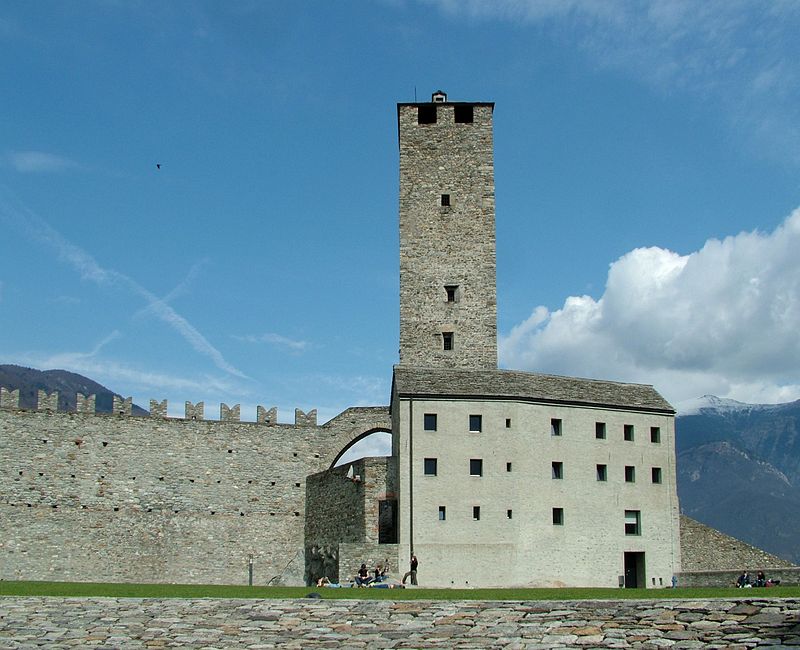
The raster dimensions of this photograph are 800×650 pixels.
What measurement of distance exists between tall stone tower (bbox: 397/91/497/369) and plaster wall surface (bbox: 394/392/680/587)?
6.20 metres

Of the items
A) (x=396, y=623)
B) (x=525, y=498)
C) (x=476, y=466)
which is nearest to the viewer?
(x=396, y=623)

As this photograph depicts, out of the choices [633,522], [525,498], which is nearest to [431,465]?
[525,498]

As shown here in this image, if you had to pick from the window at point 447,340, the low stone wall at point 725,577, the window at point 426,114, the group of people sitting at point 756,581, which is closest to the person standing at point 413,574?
the low stone wall at point 725,577

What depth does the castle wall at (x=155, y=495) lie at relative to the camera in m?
39.3

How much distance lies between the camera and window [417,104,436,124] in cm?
4562

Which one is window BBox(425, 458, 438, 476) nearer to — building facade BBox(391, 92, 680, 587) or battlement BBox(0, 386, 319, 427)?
building facade BBox(391, 92, 680, 587)

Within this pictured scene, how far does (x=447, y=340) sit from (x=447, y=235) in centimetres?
458

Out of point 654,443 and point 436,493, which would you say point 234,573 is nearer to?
point 436,493

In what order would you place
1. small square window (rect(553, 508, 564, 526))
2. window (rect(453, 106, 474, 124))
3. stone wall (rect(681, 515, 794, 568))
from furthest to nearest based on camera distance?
window (rect(453, 106, 474, 124))
stone wall (rect(681, 515, 794, 568))
small square window (rect(553, 508, 564, 526))

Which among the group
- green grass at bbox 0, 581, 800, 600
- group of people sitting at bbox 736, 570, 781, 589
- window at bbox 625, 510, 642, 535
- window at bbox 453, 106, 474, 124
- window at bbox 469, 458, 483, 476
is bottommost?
group of people sitting at bbox 736, 570, 781, 589

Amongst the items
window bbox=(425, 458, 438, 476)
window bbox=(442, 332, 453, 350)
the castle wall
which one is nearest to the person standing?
window bbox=(425, 458, 438, 476)

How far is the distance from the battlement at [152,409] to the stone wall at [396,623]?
765 inches

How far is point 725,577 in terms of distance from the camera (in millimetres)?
34812

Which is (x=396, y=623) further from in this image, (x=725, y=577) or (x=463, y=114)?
(x=463, y=114)
